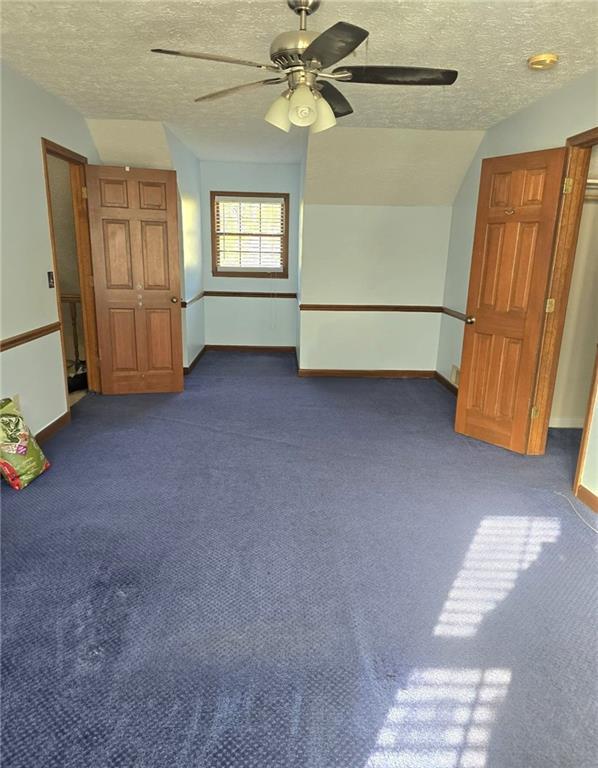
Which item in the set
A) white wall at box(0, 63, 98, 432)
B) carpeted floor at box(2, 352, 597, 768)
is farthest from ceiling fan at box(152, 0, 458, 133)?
carpeted floor at box(2, 352, 597, 768)

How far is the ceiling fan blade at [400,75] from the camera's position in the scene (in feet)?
6.54

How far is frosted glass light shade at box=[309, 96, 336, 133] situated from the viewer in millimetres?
2150

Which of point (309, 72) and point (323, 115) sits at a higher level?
point (309, 72)

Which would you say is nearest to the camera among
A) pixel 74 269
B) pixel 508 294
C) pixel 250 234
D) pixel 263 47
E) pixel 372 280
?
pixel 263 47

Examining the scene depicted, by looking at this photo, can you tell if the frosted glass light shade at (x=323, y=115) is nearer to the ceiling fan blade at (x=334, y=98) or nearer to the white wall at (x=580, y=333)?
the ceiling fan blade at (x=334, y=98)

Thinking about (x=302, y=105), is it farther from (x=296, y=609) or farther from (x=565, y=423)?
Answer: (x=565, y=423)

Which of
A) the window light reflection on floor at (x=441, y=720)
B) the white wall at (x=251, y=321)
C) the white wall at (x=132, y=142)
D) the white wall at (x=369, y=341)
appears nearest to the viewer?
the window light reflection on floor at (x=441, y=720)

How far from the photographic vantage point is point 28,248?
334 cm

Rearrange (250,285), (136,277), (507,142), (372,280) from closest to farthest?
(507,142) < (136,277) < (372,280) < (250,285)

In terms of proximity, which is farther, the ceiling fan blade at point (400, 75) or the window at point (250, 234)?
the window at point (250, 234)

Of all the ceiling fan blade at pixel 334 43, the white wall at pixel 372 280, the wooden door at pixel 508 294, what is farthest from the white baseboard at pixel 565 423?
the ceiling fan blade at pixel 334 43

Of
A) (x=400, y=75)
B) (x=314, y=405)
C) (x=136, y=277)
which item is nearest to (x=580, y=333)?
(x=314, y=405)

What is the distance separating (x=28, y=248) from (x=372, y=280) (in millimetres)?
3343

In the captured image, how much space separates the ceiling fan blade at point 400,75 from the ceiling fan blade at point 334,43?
16 centimetres
